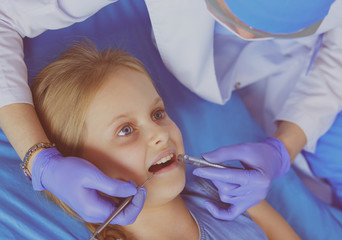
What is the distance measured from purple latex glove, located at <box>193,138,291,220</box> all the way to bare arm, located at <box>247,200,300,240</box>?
0.36ft

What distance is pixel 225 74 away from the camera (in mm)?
1776

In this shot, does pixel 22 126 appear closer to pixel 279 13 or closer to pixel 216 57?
pixel 279 13

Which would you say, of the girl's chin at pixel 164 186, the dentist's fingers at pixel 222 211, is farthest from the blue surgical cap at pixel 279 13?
the dentist's fingers at pixel 222 211

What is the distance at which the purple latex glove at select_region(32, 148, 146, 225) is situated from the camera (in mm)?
1111

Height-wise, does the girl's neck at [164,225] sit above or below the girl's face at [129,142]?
below

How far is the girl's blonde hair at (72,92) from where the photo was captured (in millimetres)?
1246

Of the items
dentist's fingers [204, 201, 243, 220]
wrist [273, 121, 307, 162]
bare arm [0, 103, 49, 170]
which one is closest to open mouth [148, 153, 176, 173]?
dentist's fingers [204, 201, 243, 220]

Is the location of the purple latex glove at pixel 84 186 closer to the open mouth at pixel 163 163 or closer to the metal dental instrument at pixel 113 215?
the metal dental instrument at pixel 113 215

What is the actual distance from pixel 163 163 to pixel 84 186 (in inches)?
10.9

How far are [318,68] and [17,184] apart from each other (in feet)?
4.16

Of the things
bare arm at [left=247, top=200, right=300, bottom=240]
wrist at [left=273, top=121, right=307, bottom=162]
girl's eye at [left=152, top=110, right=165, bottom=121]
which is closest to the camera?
girl's eye at [left=152, top=110, right=165, bottom=121]

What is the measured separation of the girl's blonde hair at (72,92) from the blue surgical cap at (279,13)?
0.41m

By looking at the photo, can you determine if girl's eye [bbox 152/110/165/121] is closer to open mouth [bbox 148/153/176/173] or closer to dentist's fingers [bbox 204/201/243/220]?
open mouth [bbox 148/153/176/173]

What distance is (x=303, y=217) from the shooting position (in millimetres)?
1777
